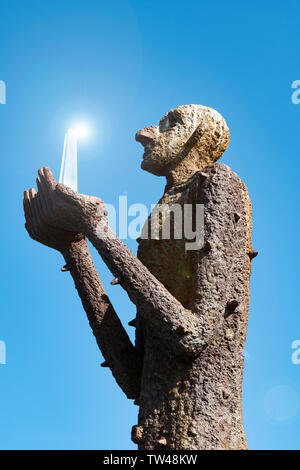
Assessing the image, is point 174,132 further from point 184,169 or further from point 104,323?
point 104,323

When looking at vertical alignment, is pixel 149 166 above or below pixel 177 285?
above

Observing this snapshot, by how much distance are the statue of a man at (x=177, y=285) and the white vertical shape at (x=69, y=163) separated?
0.11m

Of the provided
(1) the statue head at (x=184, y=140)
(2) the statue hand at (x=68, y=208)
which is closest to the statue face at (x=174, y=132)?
(1) the statue head at (x=184, y=140)

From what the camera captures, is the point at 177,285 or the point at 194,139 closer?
the point at 177,285

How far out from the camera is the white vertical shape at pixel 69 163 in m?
5.07

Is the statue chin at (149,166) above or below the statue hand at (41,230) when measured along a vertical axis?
above

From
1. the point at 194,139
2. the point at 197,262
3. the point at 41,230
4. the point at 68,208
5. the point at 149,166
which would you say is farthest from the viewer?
the point at 149,166

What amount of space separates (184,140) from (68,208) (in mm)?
1361

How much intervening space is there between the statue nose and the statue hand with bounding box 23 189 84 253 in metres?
1.09

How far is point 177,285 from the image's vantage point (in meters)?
4.98

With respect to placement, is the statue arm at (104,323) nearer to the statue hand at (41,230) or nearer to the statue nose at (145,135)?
the statue hand at (41,230)

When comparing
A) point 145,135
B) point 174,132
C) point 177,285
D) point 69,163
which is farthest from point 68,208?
point 174,132
